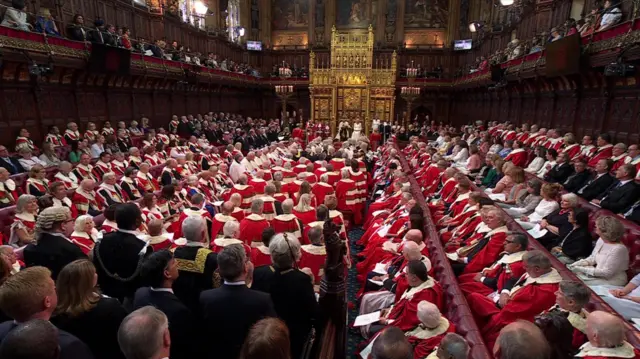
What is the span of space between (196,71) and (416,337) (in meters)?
19.1

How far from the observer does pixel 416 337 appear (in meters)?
3.51

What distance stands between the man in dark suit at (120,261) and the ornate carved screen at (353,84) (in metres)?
23.5

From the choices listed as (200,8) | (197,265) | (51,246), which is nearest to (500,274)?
(197,265)

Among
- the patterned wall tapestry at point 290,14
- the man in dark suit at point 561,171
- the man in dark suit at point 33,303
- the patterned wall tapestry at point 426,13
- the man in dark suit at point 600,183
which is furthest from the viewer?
the patterned wall tapestry at point 290,14

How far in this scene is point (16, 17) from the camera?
10250 mm

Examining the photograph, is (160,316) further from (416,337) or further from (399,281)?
(399,281)

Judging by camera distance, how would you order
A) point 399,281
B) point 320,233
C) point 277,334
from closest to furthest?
point 277,334
point 399,281
point 320,233

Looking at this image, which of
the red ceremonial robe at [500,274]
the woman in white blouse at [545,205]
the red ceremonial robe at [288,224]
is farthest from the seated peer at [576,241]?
the red ceremonial robe at [288,224]

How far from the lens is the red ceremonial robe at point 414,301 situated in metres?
3.97

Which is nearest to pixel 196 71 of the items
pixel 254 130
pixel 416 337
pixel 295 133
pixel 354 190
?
pixel 254 130

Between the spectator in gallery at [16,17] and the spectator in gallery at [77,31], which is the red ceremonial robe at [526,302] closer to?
the spectator in gallery at [16,17]

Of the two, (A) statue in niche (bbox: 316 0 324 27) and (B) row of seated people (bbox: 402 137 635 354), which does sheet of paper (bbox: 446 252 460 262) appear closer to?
(B) row of seated people (bbox: 402 137 635 354)

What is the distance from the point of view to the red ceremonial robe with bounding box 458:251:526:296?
4517 mm

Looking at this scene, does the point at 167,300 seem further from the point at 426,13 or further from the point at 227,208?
the point at 426,13
